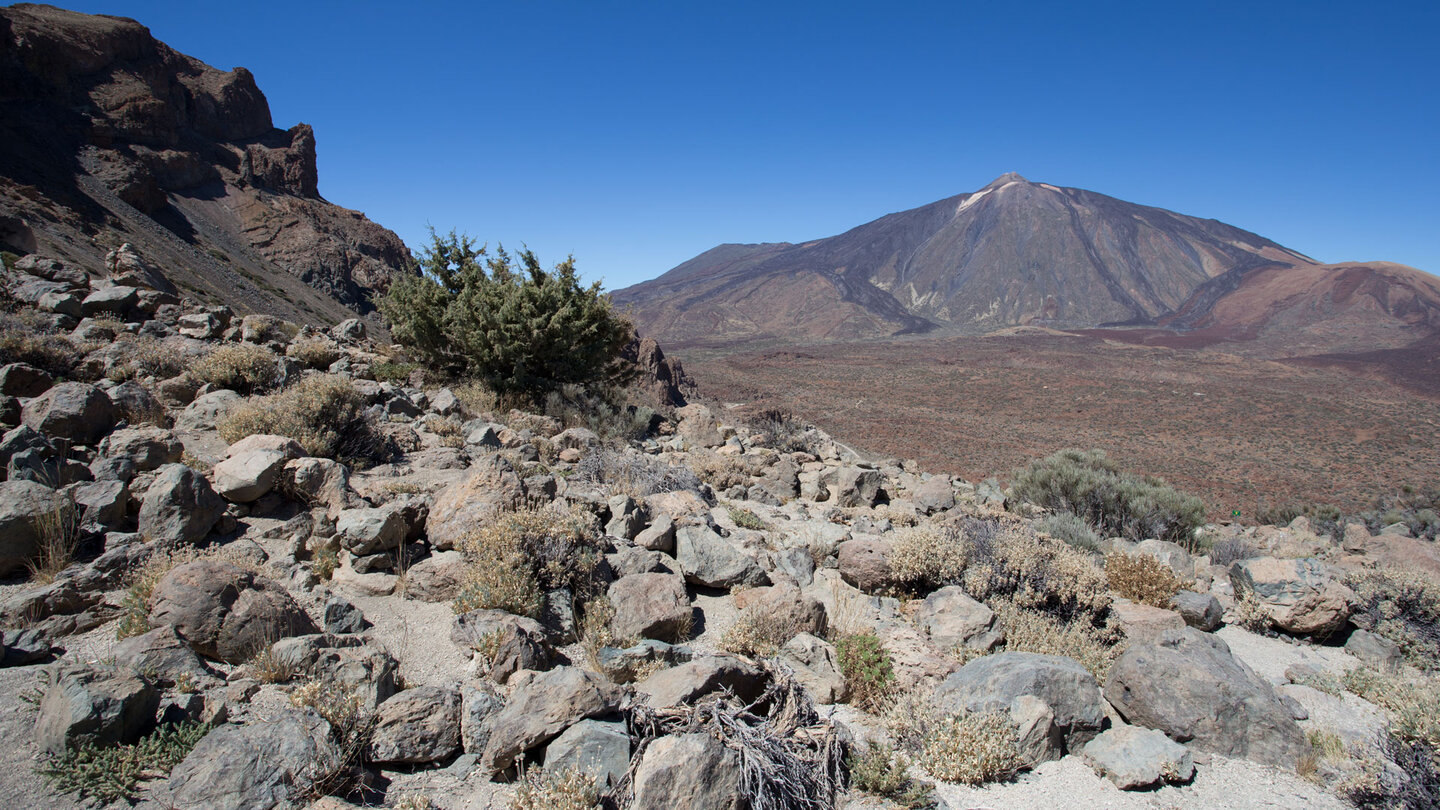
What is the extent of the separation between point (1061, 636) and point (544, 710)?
3667 millimetres

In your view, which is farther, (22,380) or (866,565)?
(866,565)

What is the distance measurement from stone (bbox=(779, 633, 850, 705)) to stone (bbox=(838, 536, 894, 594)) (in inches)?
52.3

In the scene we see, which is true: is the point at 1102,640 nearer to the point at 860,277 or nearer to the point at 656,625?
the point at 656,625

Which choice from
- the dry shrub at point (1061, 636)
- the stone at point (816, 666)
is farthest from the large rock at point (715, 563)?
the dry shrub at point (1061, 636)

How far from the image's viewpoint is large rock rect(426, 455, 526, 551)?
4.51 metres

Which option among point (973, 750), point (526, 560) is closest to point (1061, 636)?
point (973, 750)

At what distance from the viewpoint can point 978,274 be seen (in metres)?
114

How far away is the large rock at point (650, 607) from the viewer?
3955 mm

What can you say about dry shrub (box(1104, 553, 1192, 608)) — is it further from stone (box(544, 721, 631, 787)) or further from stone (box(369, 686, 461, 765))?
stone (box(369, 686, 461, 765))

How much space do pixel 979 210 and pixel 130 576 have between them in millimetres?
153373

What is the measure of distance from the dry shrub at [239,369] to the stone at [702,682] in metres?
6.13

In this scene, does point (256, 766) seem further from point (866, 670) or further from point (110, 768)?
point (866, 670)

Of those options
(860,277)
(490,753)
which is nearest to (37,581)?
(490,753)

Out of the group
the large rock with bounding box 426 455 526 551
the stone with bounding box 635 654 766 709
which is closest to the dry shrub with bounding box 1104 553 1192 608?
the stone with bounding box 635 654 766 709
